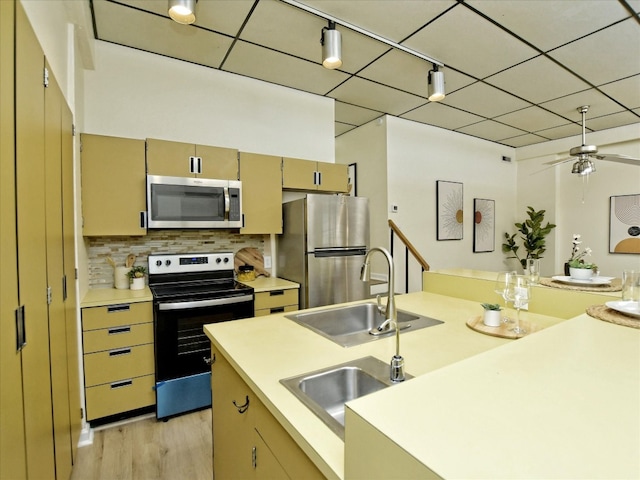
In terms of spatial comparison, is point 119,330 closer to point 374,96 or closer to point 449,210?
point 374,96

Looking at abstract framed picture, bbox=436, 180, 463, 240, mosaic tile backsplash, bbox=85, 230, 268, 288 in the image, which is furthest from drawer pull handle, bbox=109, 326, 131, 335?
abstract framed picture, bbox=436, 180, 463, 240

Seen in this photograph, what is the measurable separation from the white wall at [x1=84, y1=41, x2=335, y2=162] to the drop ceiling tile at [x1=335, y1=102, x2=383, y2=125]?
0.31 meters

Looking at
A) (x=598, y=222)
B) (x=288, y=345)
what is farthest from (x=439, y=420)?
(x=598, y=222)

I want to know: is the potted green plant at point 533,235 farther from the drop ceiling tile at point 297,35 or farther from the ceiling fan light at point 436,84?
the drop ceiling tile at point 297,35

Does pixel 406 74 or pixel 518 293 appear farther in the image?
pixel 406 74

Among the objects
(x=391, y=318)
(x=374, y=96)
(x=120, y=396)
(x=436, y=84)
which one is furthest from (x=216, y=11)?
(x=120, y=396)

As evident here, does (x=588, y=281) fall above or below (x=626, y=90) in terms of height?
below

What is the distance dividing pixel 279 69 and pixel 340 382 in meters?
2.91

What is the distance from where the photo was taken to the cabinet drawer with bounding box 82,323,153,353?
2.17 metres

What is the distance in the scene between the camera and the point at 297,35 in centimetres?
258

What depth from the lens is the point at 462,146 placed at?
511 cm

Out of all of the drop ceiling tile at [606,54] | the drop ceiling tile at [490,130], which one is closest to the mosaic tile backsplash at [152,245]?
the drop ceiling tile at [606,54]

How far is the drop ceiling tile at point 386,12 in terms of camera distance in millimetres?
2221

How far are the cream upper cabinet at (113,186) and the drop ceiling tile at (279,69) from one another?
3.78ft
